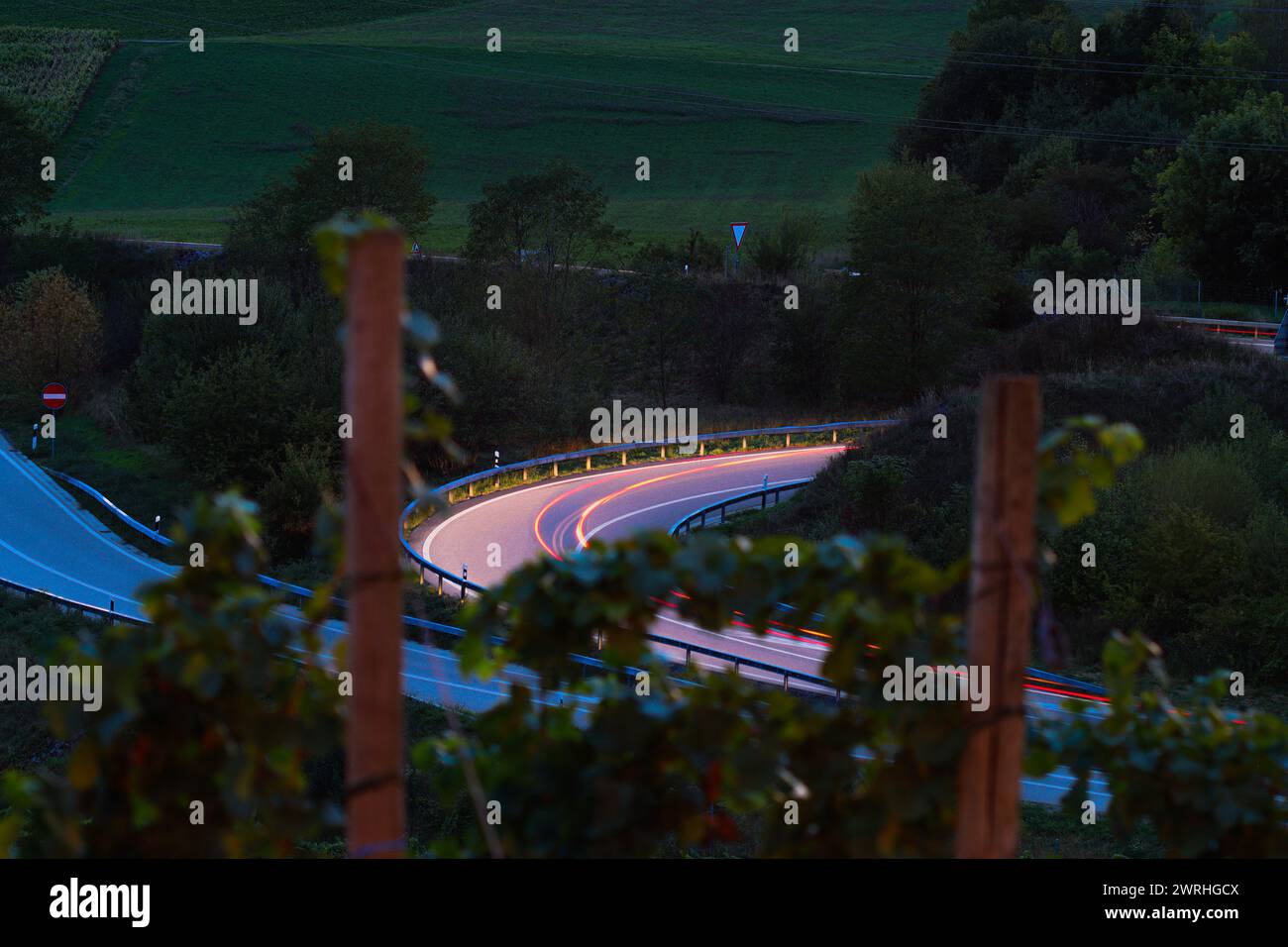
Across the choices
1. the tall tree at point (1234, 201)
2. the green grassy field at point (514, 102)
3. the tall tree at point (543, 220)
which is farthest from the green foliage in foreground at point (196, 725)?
the green grassy field at point (514, 102)

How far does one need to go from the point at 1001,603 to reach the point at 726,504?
31.8m

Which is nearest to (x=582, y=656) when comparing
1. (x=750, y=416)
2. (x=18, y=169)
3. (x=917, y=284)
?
(x=750, y=416)

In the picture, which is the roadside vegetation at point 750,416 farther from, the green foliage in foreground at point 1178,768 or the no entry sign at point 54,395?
the no entry sign at point 54,395

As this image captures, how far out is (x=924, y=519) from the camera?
32125mm

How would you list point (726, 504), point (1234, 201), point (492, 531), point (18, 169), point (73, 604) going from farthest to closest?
1. point (18, 169)
2. point (1234, 201)
3. point (726, 504)
4. point (492, 531)
5. point (73, 604)

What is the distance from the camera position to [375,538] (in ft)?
10.8

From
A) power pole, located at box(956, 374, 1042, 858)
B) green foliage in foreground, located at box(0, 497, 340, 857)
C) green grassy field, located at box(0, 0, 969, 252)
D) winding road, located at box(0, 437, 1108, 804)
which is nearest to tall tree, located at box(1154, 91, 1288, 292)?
winding road, located at box(0, 437, 1108, 804)

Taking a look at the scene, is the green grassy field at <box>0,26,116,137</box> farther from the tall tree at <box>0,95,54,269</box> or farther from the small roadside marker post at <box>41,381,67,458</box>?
the small roadside marker post at <box>41,381,67,458</box>

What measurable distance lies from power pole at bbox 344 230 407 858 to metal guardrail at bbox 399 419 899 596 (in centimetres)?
2384

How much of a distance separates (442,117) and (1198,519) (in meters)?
97.5

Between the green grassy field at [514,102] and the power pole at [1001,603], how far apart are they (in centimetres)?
8229

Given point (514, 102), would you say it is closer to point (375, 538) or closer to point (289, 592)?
point (289, 592)

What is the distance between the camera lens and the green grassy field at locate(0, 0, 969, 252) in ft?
334

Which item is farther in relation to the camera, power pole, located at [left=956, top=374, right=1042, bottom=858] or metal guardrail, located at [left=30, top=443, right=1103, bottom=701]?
metal guardrail, located at [left=30, top=443, right=1103, bottom=701]
